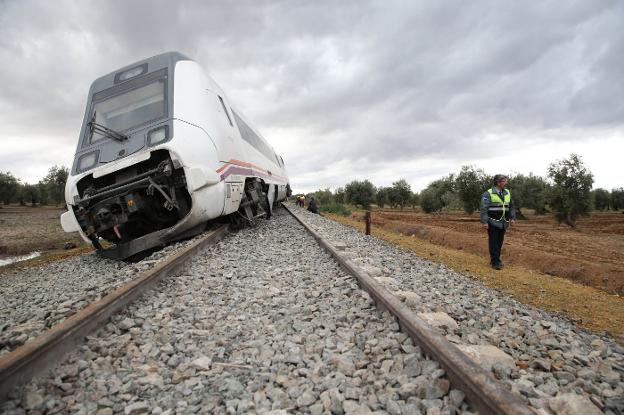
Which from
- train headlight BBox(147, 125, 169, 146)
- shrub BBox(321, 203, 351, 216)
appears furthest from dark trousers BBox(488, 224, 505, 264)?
shrub BBox(321, 203, 351, 216)

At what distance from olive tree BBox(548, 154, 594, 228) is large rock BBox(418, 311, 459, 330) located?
31.4 meters

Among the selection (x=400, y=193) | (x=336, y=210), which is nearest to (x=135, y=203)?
(x=336, y=210)

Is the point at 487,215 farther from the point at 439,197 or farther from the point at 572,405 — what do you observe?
the point at 439,197

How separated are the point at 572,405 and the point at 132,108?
279 inches

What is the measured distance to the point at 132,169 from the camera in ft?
20.1

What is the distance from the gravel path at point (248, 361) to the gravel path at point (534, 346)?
42cm

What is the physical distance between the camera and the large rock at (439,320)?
2.77 m

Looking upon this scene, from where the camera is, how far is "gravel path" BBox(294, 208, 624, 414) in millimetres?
1872

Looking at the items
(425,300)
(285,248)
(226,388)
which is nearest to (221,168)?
(285,248)

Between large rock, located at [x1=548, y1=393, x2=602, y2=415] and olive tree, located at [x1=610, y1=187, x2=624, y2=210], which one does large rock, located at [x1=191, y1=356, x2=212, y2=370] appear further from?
olive tree, located at [x1=610, y1=187, x2=624, y2=210]

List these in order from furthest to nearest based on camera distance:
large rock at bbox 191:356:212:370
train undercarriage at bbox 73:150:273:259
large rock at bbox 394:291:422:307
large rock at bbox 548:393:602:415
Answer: train undercarriage at bbox 73:150:273:259 → large rock at bbox 394:291:422:307 → large rock at bbox 191:356:212:370 → large rock at bbox 548:393:602:415

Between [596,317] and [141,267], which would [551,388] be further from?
[141,267]

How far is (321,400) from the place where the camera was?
1.94m

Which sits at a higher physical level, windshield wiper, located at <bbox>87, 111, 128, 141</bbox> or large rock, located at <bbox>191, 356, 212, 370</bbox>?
windshield wiper, located at <bbox>87, 111, 128, 141</bbox>
